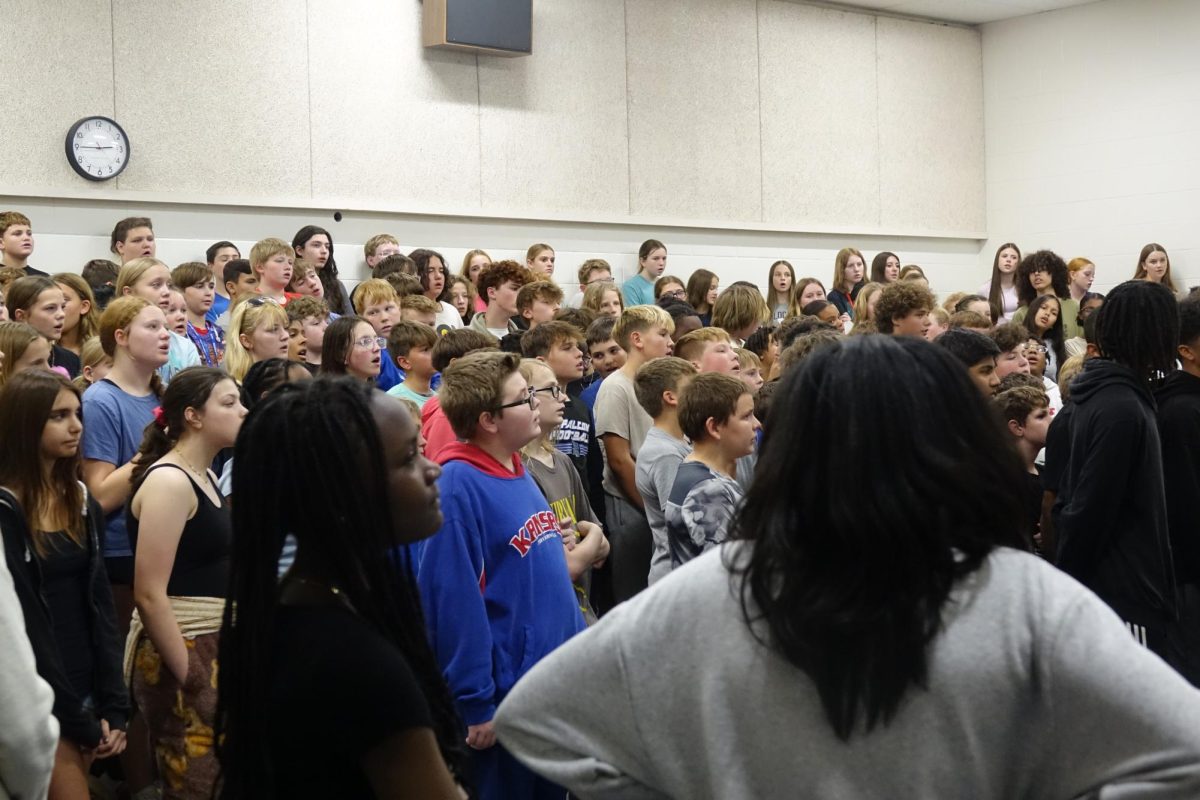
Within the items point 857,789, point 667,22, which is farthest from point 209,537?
point 667,22

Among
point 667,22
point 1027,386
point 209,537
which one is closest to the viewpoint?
point 209,537

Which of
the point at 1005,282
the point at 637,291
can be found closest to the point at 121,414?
the point at 637,291

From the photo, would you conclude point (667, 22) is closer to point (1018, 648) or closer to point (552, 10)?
point (552, 10)

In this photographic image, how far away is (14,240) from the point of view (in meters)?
7.46

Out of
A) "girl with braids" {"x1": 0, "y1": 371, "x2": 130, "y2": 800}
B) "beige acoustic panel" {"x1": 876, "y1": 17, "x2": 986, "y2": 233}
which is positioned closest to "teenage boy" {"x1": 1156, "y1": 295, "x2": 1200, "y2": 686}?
"girl with braids" {"x1": 0, "y1": 371, "x2": 130, "y2": 800}

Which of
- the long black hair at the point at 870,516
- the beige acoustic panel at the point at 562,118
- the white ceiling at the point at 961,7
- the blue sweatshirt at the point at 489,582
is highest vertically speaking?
the white ceiling at the point at 961,7

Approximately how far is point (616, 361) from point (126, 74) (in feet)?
15.5

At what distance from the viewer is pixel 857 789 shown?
1.42m

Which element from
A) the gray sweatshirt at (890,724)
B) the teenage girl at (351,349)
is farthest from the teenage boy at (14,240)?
the gray sweatshirt at (890,724)

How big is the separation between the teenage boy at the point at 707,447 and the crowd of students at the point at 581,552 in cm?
1

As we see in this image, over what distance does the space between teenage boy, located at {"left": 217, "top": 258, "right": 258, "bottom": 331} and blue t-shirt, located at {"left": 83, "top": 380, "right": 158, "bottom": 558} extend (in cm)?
280

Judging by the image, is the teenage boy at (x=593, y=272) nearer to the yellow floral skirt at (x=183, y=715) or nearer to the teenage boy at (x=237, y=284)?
the teenage boy at (x=237, y=284)

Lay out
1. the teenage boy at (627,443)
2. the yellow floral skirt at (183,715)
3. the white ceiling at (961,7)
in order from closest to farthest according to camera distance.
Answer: the yellow floral skirt at (183,715) < the teenage boy at (627,443) < the white ceiling at (961,7)

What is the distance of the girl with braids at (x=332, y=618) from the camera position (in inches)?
63.4
